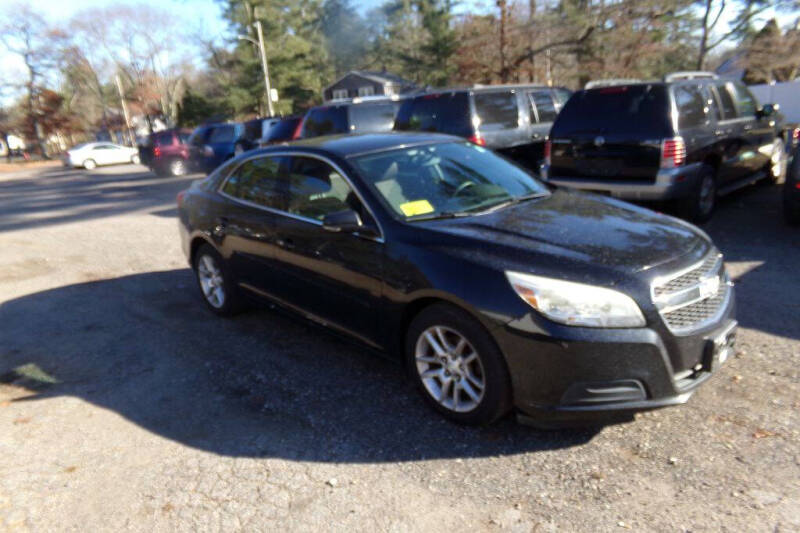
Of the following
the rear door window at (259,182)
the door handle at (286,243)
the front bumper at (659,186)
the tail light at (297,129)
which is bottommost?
the front bumper at (659,186)

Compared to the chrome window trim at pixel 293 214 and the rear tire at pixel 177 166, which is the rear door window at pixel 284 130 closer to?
the rear tire at pixel 177 166

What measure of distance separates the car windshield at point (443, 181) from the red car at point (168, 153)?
62.1ft

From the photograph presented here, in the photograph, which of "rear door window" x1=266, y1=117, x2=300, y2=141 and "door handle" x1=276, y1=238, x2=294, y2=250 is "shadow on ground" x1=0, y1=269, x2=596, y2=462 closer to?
"door handle" x1=276, y1=238, x2=294, y2=250

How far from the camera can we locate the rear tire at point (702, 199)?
719 cm

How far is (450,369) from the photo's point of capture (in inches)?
134

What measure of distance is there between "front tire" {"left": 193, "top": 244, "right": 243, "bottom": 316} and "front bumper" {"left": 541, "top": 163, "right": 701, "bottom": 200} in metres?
3.67

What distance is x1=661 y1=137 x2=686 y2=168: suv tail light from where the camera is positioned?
6.84 meters

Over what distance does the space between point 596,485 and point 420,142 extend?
2.70 metres

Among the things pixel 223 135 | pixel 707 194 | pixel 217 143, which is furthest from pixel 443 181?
pixel 223 135

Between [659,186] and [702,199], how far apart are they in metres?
0.94

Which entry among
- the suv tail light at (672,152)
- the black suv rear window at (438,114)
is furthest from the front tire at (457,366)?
the black suv rear window at (438,114)

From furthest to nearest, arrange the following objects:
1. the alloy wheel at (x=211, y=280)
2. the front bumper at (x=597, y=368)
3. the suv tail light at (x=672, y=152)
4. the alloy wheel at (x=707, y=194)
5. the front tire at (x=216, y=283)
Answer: the alloy wheel at (x=707, y=194), the suv tail light at (x=672, y=152), the alloy wheel at (x=211, y=280), the front tire at (x=216, y=283), the front bumper at (x=597, y=368)

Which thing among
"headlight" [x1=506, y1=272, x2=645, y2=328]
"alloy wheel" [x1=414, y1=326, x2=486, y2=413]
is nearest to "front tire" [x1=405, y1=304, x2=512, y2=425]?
"alloy wheel" [x1=414, y1=326, x2=486, y2=413]

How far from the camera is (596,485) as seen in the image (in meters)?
2.90
